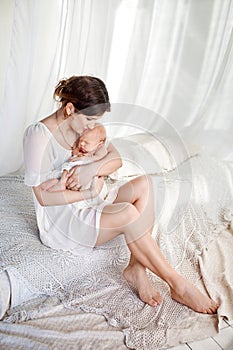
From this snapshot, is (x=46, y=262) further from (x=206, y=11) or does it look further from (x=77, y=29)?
(x=206, y=11)

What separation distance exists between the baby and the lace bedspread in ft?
0.84

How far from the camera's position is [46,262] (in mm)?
1632

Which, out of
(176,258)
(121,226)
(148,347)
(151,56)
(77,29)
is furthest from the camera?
(151,56)

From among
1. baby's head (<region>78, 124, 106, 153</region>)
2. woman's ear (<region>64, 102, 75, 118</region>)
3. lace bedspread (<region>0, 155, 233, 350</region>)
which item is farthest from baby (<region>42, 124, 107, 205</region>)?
lace bedspread (<region>0, 155, 233, 350</region>)

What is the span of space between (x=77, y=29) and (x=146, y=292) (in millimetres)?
1350

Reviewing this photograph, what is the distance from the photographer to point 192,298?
1.61 meters

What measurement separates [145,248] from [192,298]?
26cm

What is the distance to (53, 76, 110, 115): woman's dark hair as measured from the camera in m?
1.54

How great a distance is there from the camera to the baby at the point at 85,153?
5.32ft

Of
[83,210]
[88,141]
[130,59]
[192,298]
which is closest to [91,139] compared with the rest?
[88,141]

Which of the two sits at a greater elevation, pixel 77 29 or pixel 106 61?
pixel 77 29

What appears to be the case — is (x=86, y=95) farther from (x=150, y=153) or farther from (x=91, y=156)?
(x=150, y=153)

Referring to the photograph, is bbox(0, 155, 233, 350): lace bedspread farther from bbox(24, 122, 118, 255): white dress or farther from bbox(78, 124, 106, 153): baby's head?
bbox(78, 124, 106, 153): baby's head

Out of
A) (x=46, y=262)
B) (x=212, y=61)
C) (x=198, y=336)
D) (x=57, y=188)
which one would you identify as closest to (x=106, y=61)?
(x=212, y=61)
